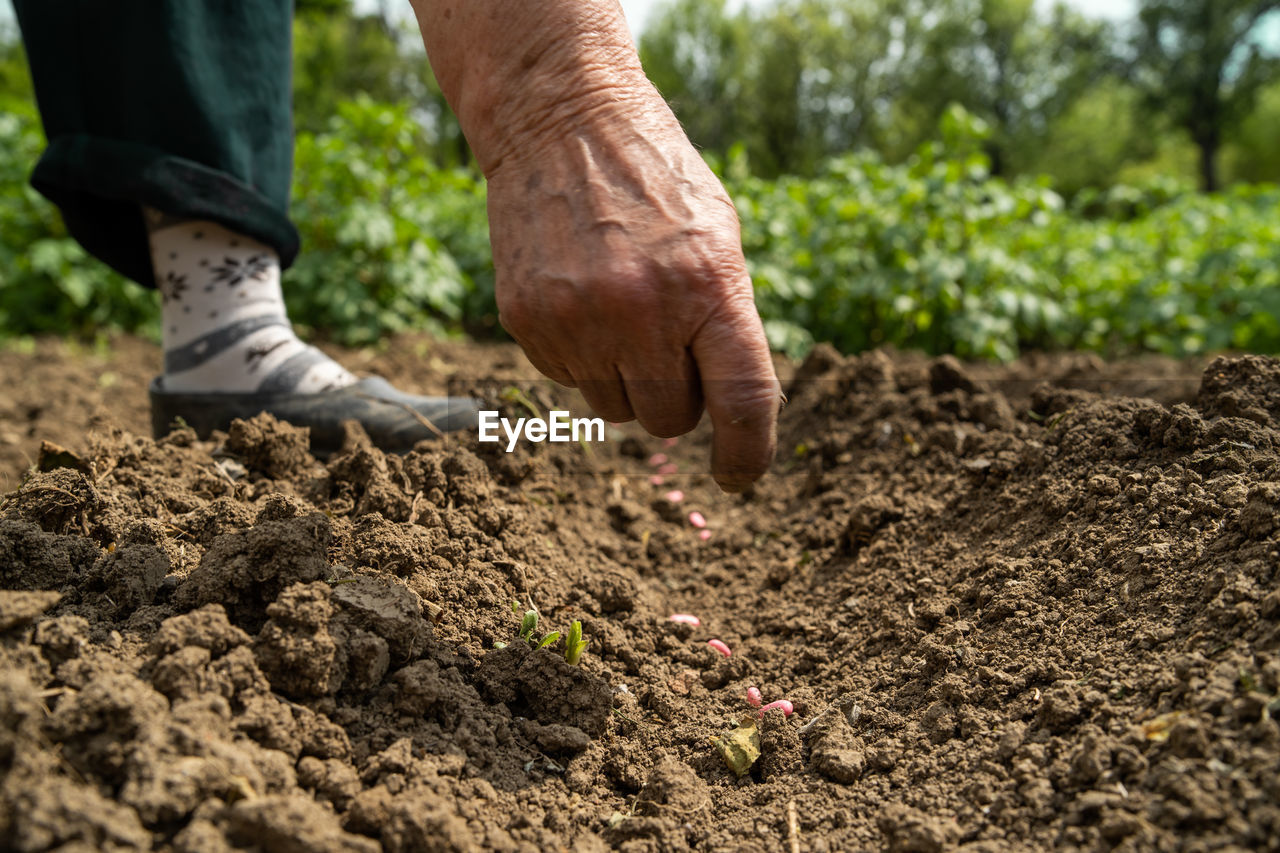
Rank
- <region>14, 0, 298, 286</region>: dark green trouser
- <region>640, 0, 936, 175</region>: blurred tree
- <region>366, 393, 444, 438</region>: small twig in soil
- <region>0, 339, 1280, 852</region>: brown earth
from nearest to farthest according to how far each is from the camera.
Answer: <region>0, 339, 1280, 852</region>: brown earth, <region>14, 0, 298, 286</region>: dark green trouser, <region>366, 393, 444, 438</region>: small twig in soil, <region>640, 0, 936, 175</region>: blurred tree

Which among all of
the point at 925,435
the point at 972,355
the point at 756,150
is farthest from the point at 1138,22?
the point at 925,435

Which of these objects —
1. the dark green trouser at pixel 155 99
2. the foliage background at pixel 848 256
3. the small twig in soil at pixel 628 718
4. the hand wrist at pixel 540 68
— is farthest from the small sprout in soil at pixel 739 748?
the foliage background at pixel 848 256

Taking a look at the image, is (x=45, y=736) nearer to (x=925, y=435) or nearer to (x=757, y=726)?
(x=757, y=726)

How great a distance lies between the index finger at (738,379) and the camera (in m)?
1.27

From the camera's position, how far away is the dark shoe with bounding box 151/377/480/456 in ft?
7.49

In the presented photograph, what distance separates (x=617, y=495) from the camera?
100 inches

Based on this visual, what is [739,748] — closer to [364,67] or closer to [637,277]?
[637,277]

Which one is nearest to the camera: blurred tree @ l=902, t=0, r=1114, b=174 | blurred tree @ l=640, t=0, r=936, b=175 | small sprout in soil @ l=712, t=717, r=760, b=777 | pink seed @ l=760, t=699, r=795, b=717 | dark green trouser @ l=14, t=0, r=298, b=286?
small sprout in soil @ l=712, t=717, r=760, b=777

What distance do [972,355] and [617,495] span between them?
3.03 m

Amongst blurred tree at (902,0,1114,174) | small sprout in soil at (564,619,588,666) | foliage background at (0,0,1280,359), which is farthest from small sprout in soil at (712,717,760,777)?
blurred tree at (902,0,1114,174)

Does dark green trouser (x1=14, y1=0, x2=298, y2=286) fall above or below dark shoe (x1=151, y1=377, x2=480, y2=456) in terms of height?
above

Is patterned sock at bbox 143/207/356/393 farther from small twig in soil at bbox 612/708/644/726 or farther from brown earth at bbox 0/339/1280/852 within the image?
small twig in soil at bbox 612/708/644/726

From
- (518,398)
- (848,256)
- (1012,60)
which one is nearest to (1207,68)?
(1012,60)

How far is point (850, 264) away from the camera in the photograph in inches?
185
